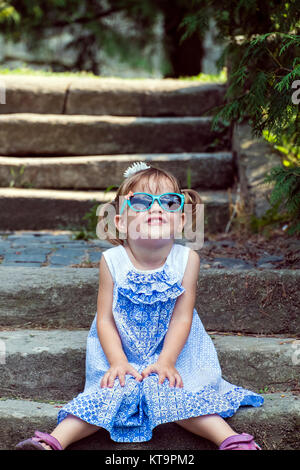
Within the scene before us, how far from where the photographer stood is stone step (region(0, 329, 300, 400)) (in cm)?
241

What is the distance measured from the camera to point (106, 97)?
5.46 m

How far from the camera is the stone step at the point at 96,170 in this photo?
476cm

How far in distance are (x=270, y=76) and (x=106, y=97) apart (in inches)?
116

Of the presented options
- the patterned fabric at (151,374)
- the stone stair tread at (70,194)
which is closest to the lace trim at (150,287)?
the patterned fabric at (151,374)

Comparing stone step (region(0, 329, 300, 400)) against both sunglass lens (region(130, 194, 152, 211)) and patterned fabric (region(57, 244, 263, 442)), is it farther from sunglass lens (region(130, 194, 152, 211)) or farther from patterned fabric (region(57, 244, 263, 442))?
sunglass lens (region(130, 194, 152, 211))

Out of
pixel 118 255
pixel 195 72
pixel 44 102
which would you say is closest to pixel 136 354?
pixel 118 255

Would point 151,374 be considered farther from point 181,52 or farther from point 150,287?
point 181,52

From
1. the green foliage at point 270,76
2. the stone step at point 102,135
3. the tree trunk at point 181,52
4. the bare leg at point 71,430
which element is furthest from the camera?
the tree trunk at point 181,52

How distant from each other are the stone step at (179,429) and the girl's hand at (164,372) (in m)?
0.15

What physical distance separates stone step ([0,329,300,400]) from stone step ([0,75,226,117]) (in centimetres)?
331

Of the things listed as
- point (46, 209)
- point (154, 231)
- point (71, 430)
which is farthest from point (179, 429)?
point (46, 209)

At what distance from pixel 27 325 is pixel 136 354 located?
2.15ft

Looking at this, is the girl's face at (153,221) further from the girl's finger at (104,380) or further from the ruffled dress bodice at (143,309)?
the girl's finger at (104,380)

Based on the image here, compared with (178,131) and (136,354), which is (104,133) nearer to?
(178,131)
